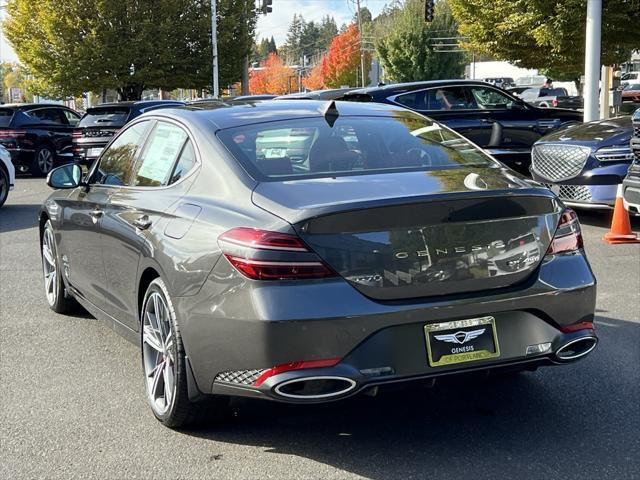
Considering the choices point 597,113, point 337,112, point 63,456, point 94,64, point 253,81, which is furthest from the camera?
point 253,81

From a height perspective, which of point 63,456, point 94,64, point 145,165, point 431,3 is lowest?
point 63,456

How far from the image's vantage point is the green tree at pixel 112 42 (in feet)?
107

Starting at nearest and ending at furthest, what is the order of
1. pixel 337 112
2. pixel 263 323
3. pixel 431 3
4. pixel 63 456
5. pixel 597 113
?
pixel 263 323 → pixel 63 456 → pixel 337 112 → pixel 597 113 → pixel 431 3

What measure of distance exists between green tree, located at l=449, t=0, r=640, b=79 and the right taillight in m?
15.2

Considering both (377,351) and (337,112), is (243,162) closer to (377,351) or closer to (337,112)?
(337,112)

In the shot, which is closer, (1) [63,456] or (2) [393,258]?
(2) [393,258]

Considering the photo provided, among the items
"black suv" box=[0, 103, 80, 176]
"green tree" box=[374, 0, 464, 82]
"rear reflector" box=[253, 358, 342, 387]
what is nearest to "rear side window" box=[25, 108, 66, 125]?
"black suv" box=[0, 103, 80, 176]

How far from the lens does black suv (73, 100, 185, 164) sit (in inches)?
685

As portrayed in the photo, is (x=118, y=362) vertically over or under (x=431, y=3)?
under

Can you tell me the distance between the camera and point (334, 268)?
3.45m

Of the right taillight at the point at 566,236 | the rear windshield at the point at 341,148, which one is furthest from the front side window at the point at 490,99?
the right taillight at the point at 566,236

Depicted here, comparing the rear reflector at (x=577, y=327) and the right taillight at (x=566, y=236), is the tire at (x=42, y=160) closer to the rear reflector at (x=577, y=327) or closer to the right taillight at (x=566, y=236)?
the right taillight at (x=566, y=236)

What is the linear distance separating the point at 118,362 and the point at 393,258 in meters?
2.48

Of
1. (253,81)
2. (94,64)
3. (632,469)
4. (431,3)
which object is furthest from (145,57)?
(253,81)
